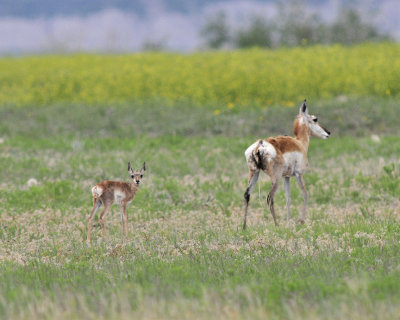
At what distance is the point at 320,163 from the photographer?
16109mm

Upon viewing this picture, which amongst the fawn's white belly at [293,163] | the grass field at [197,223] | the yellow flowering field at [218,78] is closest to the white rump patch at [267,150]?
the fawn's white belly at [293,163]

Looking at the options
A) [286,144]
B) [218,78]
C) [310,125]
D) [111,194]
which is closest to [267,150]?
[286,144]

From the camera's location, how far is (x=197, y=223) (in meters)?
11.0

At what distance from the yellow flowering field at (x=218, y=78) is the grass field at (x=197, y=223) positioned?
7.79 ft

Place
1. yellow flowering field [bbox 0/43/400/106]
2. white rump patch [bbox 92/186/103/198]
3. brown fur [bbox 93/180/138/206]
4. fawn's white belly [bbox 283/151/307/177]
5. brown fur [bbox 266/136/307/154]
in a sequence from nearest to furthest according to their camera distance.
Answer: white rump patch [bbox 92/186/103/198] → brown fur [bbox 93/180/138/206] → brown fur [bbox 266/136/307/154] → fawn's white belly [bbox 283/151/307/177] → yellow flowering field [bbox 0/43/400/106]

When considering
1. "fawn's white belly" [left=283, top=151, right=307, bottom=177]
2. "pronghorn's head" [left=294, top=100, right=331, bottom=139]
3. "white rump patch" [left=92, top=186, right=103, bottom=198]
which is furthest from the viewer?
"pronghorn's head" [left=294, top=100, right=331, bottom=139]

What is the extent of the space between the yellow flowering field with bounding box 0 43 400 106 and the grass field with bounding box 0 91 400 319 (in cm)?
238

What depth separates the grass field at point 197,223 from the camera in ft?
20.6

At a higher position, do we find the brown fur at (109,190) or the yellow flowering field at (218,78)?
the yellow flowering field at (218,78)

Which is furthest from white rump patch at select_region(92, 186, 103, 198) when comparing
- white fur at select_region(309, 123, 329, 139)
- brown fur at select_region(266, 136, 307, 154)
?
white fur at select_region(309, 123, 329, 139)

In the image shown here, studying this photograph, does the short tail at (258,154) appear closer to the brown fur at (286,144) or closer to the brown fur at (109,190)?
the brown fur at (286,144)

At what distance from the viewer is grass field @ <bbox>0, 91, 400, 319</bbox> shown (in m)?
6.29

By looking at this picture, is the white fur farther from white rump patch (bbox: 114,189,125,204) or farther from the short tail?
white rump patch (bbox: 114,189,125,204)

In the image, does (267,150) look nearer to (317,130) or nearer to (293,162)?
(293,162)
